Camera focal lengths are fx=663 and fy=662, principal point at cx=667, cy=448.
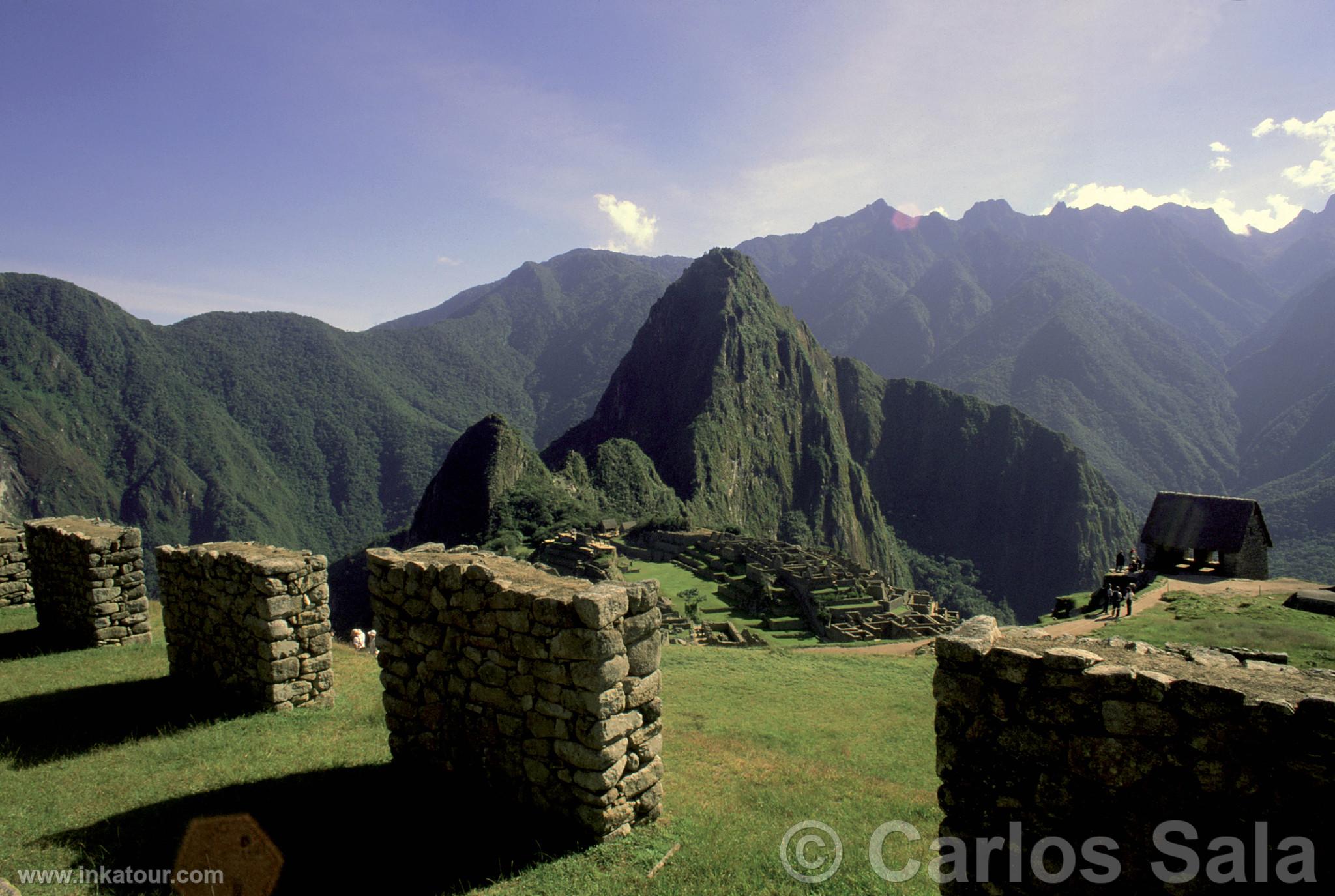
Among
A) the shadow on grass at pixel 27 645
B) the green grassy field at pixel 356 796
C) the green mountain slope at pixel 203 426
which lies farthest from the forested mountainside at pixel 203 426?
the green grassy field at pixel 356 796

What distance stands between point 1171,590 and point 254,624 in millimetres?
27224

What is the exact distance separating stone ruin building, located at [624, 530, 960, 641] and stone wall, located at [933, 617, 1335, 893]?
1169 inches

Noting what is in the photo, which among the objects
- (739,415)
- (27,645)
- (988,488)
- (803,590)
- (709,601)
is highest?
(739,415)

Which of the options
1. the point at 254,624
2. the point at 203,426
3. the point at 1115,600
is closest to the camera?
the point at 254,624

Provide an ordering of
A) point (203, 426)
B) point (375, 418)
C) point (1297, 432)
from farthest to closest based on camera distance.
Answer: point (1297, 432), point (375, 418), point (203, 426)

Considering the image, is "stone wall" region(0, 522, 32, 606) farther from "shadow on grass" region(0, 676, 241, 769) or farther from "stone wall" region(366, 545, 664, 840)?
"stone wall" region(366, 545, 664, 840)

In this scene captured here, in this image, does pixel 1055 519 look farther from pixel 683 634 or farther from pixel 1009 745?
pixel 1009 745

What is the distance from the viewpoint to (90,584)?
37.1 feet

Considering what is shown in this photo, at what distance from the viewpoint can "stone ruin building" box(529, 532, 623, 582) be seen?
50256mm

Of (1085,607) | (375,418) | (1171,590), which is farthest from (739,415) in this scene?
(1171,590)

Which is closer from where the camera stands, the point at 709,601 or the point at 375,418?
the point at 709,601

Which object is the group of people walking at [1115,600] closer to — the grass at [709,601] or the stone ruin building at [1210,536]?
the stone ruin building at [1210,536]

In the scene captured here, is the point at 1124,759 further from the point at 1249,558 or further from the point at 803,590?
the point at 803,590

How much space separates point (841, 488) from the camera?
→ 144875mm
